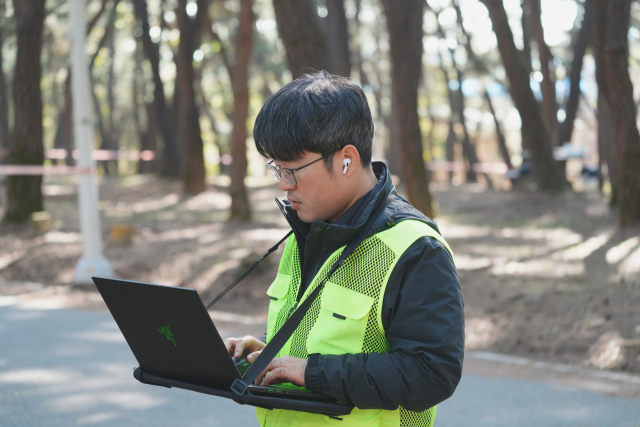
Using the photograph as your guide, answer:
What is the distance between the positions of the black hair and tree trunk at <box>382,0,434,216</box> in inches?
429

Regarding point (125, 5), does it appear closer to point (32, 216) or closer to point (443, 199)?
point (443, 199)

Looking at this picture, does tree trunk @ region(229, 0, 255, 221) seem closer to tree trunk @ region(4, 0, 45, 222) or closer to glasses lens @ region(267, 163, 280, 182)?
tree trunk @ region(4, 0, 45, 222)

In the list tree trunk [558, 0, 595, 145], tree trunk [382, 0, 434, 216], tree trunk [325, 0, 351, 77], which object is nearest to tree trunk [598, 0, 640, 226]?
tree trunk [382, 0, 434, 216]

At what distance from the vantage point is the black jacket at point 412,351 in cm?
188

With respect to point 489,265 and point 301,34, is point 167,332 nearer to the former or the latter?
point 301,34

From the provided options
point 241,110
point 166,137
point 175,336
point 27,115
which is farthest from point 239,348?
point 166,137

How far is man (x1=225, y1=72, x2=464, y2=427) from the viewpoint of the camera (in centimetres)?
190

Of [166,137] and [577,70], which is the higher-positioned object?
[577,70]

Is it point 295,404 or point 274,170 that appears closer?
point 295,404

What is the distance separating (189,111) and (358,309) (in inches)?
702

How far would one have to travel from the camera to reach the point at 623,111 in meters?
10.2

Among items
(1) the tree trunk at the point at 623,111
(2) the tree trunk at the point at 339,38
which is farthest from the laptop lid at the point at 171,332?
(2) the tree trunk at the point at 339,38

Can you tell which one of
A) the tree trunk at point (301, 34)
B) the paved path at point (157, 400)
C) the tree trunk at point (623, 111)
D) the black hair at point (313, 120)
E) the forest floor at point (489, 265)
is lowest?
the forest floor at point (489, 265)

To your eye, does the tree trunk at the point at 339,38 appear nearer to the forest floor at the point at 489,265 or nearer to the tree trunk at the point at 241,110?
the forest floor at the point at 489,265
